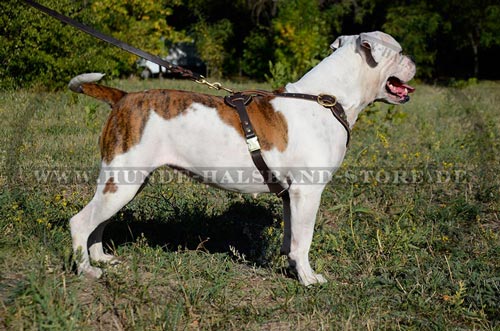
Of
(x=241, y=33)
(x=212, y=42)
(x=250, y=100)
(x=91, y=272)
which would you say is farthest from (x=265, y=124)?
(x=241, y=33)

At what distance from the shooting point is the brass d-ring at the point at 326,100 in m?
4.09

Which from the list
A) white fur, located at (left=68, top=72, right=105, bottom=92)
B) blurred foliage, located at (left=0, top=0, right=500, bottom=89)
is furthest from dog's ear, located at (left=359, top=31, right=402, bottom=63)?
blurred foliage, located at (left=0, top=0, right=500, bottom=89)

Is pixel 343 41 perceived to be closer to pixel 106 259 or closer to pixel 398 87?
pixel 398 87

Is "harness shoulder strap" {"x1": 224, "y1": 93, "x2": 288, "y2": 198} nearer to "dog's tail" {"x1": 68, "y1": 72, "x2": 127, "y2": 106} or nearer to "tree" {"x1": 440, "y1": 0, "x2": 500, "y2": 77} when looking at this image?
"dog's tail" {"x1": 68, "y1": 72, "x2": 127, "y2": 106}

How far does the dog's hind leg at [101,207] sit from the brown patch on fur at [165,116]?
17 cm

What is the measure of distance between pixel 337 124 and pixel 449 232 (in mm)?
1919

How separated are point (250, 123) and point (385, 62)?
1.19m

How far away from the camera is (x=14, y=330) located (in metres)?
3.05

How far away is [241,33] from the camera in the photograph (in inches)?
1276

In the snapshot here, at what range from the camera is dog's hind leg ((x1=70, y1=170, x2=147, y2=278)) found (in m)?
3.89

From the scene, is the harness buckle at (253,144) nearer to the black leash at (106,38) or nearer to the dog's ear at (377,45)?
the black leash at (106,38)

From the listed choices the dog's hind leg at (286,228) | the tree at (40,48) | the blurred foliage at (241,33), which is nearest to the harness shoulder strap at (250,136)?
the dog's hind leg at (286,228)

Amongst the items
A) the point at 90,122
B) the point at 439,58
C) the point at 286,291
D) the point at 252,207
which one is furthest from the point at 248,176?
the point at 439,58

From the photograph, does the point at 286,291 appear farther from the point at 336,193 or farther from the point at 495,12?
the point at 495,12
